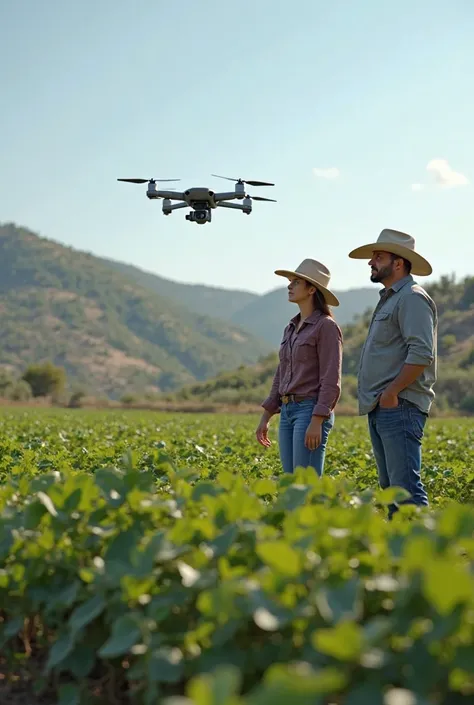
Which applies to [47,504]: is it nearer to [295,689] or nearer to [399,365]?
[295,689]

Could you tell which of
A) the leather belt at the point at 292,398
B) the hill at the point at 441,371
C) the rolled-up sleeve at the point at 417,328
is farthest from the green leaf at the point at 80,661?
the hill at the point at 441,371

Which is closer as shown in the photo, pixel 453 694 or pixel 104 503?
pixel 453 694

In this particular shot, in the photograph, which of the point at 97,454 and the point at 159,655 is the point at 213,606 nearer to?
the point at 159,655

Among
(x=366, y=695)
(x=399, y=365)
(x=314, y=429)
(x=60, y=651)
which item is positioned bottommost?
(x=60, y=651)

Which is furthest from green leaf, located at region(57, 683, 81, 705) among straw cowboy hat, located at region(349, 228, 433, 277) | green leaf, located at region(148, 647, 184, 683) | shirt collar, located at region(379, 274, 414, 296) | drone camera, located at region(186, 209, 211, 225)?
drone camera, located at region(186, 209, 211, 225)

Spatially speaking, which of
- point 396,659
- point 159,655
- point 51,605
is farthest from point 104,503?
point 396,659

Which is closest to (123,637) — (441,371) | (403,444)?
(403,444)

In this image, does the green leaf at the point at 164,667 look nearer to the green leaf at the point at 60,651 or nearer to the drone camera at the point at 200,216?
the green leaf at the point at 60,651
